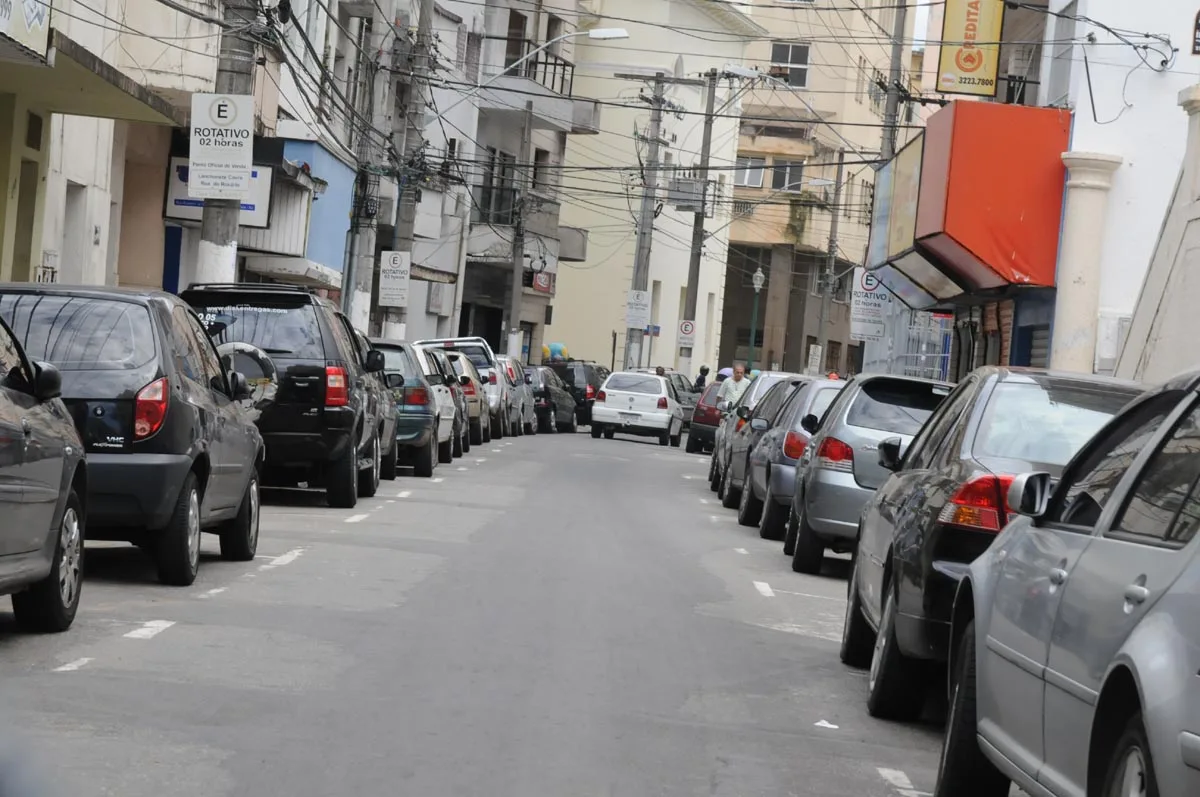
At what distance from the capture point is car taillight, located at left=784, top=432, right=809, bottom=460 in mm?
17469

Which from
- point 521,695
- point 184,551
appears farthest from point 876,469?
point 521,695

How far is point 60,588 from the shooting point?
9242 mm

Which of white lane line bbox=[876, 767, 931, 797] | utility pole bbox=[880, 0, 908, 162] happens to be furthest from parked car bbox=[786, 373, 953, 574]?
utility pole bbox=[880, 0, 908, 162]

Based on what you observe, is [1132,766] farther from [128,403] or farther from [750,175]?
[750,175]

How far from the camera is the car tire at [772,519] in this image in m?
18.5

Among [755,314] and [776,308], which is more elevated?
[776,308]

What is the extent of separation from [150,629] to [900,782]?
13.4 ft

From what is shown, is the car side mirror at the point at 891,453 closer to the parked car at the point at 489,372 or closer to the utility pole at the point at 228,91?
the utility pole at the point at 228,91

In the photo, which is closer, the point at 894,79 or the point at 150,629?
the point at 150,629

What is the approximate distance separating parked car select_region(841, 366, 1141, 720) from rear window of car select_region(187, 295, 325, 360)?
26.1 feet

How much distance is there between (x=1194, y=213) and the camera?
19.9 meters

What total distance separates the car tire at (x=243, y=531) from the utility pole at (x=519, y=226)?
38666mm

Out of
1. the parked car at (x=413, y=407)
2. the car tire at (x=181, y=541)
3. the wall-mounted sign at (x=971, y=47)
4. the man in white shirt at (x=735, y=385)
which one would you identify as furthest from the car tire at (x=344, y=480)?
the man in white shirt at (x=735, y=385)

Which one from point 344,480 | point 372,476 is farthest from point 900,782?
point 372,476
